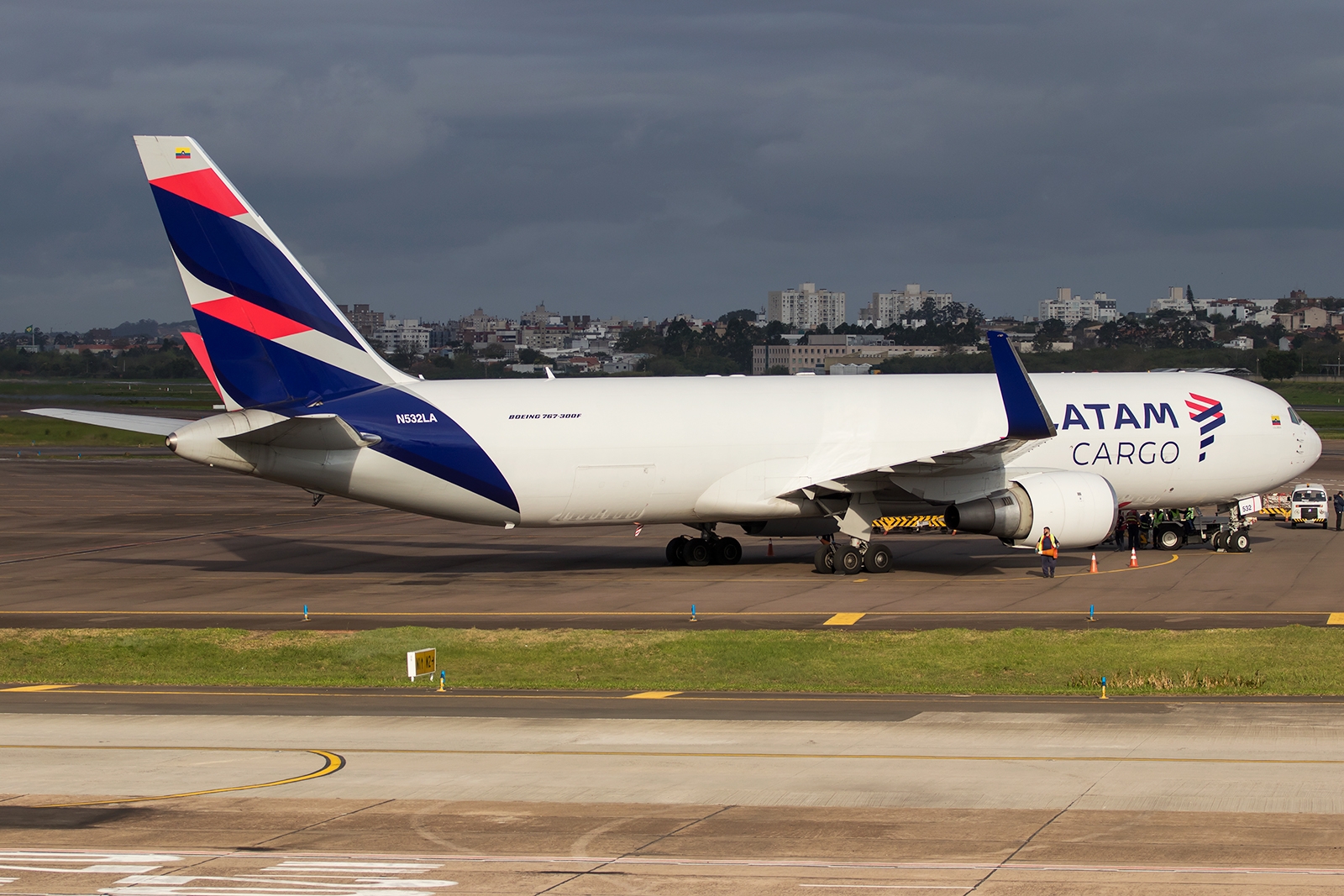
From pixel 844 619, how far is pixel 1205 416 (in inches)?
711

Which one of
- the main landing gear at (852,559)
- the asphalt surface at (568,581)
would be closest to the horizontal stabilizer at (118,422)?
the asphalt surface at (568,581)

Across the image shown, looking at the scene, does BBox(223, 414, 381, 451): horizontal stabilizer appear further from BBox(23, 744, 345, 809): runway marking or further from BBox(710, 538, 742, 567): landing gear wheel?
BBox(23, 744, 345, 809): runway marking

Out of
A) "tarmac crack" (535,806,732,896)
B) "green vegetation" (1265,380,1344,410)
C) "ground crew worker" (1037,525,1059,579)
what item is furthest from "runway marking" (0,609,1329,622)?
"green vegetation" (1265,380,1344,410)

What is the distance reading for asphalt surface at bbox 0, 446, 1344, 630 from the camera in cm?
3369

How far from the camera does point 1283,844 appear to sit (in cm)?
1498

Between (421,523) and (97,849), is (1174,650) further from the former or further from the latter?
(421,523)

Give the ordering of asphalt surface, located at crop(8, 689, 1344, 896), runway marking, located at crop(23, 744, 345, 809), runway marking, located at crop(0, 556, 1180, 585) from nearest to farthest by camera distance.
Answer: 1. asphalt surface, located at crop(8, 689, 1344, 896)
2. runway marking, located at crop(23, 744, 345, 809)
3. runway marking, located at crop(0, 556, 1180, 585)

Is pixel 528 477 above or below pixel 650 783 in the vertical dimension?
above

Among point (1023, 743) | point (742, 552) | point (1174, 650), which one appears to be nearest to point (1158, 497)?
point (742, 552)

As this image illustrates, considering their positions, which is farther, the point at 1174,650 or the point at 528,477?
the point at 528,477

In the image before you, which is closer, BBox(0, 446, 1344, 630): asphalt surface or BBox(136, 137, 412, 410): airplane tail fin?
BBox(0, 446, 1344, 630): asphalt surface

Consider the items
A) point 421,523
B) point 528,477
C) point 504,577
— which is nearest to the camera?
point 528,477

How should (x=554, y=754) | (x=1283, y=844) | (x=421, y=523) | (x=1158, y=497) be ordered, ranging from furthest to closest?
(x=421, y=523) < (x=1158, y=497) < (x=554, y=754) < (x=1283, y=844)

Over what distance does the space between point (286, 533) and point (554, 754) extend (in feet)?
122
